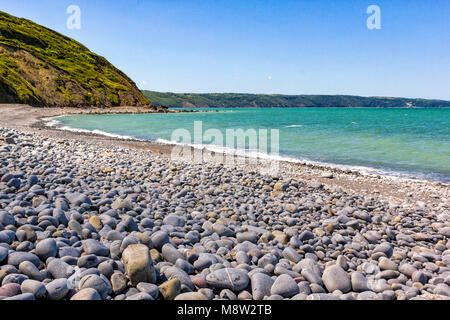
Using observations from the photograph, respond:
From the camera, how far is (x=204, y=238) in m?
4.40

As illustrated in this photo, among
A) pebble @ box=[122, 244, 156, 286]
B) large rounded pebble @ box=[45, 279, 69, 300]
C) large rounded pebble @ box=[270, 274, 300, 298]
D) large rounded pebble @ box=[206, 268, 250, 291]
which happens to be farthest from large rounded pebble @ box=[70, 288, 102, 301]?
large rounded pebble @ box=[270, 274, 300, 298]

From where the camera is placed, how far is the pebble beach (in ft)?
9.66

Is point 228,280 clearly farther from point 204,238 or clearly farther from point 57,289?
point 57,289

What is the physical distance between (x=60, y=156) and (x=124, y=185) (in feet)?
13.2

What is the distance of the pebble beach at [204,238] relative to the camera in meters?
2.95

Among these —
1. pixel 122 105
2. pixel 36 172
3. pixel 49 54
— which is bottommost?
pixel 36 172

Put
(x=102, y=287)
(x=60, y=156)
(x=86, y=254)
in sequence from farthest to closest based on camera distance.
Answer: (x=60, y=156), (x=86, y=254), (x=102, y=287)

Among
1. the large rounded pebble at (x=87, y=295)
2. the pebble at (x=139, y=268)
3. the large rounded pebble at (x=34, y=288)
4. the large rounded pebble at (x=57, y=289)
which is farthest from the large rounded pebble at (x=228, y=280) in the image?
the large rounded pebble at (x=34, y=288)

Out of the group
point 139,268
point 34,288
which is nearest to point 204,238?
point 139,268

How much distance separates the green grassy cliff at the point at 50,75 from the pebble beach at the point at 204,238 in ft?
206

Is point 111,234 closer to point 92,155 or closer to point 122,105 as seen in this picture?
point 92,155

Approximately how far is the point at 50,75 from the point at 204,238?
85982 millimetres
